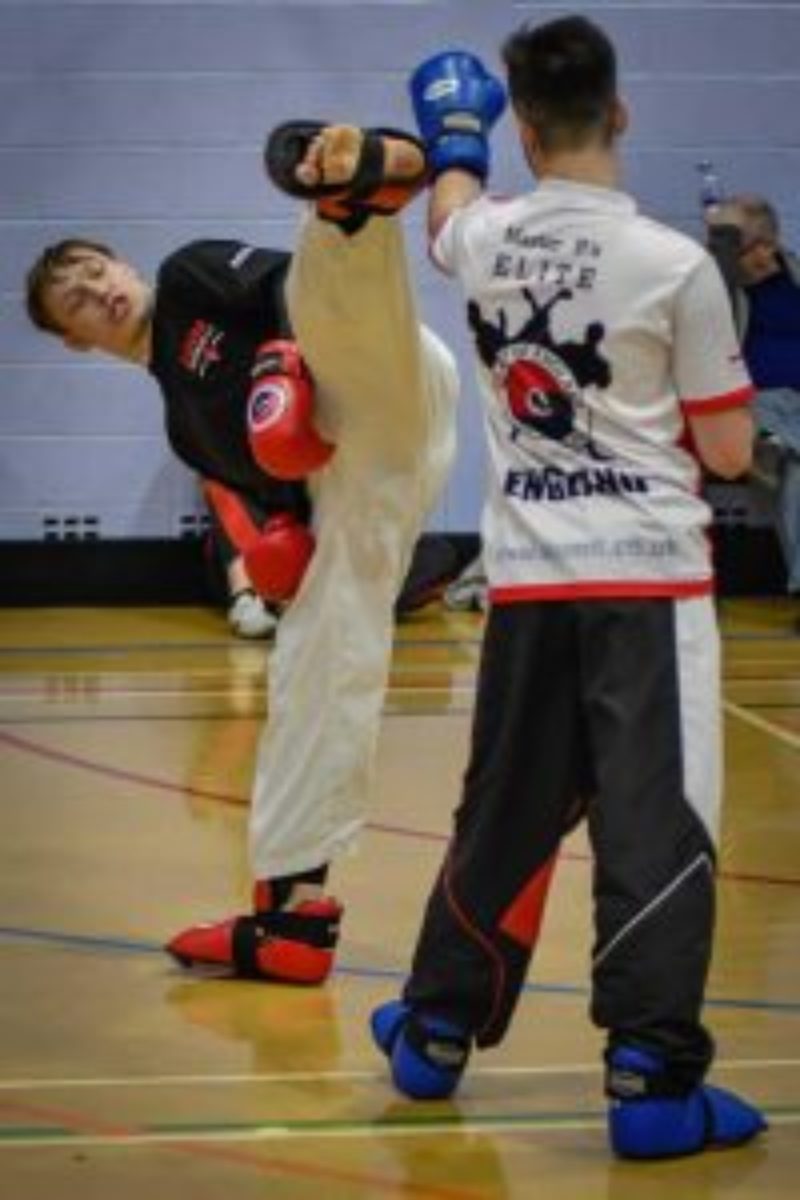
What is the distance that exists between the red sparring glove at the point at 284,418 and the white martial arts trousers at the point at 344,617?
4cm

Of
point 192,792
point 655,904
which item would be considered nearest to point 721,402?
point 655,904

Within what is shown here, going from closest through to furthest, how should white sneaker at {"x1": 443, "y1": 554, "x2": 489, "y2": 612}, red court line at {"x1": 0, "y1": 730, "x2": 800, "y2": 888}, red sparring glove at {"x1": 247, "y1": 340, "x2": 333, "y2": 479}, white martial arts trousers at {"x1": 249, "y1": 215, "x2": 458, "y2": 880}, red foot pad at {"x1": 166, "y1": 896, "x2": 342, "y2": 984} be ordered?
red sparring glove at {"x1": 247, "y1": 340, "x2": 333, "y2": 479}, white martial arts trousers at {"x1": 249, "y1": 215, "x2": 458, "y2": 880}, red foot pad at {"x1": 166, "y1": 896, "x2": 342, "y2": 984}, red court line at {"x1": 0, "y1": 730, "x2": 800, "y2": 888}, white sneaker at {"x1": 443, "y1": 554, "x2": 489, "y2": 612}

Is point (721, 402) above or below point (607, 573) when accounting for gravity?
above

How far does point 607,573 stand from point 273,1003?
1.35m

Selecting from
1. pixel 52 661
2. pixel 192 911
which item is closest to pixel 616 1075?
pixel 192 911

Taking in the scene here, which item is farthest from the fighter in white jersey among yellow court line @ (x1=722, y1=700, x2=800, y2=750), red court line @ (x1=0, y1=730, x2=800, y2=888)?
yellow court line @ (x1=722, y1=700, x2=800, y2=750)

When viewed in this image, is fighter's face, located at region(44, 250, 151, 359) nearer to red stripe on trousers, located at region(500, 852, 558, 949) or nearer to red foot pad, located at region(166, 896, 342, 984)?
red foot pad, located at region(166, 896, 342, 984)

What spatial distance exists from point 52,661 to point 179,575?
163 cm

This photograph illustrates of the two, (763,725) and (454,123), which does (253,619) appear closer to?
(763,725)

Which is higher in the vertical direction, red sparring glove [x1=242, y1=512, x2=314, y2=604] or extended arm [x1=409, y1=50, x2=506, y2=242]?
extended arm [x1=409, y1=50, x2=506, y2=242]

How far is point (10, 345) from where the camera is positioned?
10789 mm

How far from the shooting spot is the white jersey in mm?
4012

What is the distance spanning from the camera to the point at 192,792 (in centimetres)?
707

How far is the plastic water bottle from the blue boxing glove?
20.1ft
